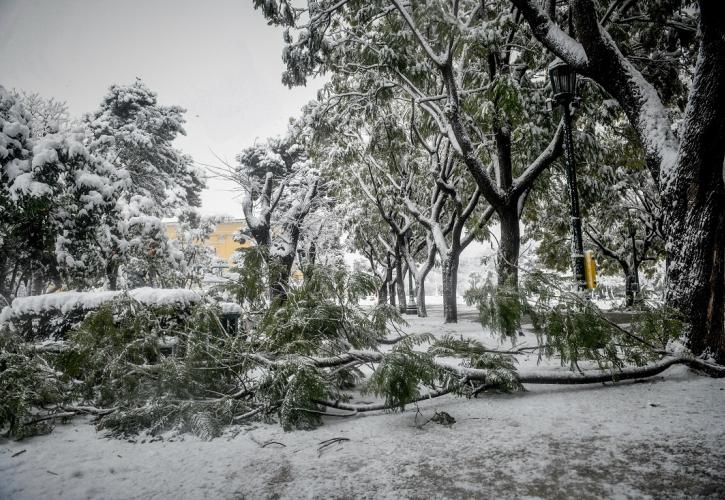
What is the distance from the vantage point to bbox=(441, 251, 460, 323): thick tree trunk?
44.7 feet

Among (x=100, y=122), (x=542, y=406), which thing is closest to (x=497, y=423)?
(x=542, y=406)

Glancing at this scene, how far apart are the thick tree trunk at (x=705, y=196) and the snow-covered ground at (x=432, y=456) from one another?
0.88 m

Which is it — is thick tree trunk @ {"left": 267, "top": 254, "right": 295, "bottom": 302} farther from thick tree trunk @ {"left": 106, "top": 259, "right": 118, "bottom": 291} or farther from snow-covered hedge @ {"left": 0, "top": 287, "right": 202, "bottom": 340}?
thick tree trunk @ {"left": 106, "top": 259, "right": 118, "bottom": 291}

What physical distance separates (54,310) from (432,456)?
20.7ft

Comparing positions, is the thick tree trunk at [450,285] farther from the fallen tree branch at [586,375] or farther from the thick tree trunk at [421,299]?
the fallen tree branch at [586,375]

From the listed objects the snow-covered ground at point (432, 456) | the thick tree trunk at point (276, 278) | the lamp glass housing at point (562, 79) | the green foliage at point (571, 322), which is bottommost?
the snow-covered ground at point (432, 456)

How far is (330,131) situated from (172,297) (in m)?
8.35

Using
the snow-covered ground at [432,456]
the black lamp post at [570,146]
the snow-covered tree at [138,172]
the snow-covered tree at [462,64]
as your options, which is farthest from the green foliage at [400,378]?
the snow-covered tree at [138,172]

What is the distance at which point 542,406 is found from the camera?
3.55 meters

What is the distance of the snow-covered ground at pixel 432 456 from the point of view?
2209mm

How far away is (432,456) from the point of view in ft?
8.68

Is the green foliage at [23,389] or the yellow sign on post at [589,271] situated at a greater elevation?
the yellow sign on post at [589,271]

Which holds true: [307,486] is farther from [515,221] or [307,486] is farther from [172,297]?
[515,221]

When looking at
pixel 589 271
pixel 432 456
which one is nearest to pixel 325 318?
pixel 432 456
